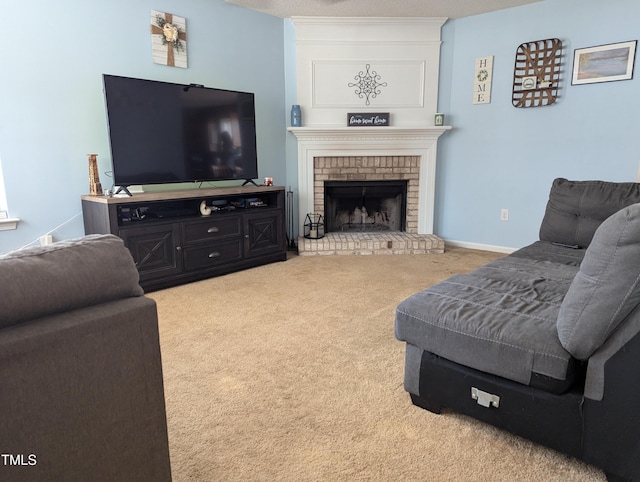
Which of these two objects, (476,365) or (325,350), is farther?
(325,350)

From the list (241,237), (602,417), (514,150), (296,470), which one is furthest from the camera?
(514,150)

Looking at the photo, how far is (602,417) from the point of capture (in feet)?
4.14

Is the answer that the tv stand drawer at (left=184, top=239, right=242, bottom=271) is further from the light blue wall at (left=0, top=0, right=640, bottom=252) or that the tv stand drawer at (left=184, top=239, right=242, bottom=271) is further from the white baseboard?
the white baseboard

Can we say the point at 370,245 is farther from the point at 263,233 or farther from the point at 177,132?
the point at 177,132

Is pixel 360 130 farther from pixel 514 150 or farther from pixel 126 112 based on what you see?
pixel 126 112

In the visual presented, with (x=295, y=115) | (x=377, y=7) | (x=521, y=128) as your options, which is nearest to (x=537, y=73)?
(x=521, y=128)

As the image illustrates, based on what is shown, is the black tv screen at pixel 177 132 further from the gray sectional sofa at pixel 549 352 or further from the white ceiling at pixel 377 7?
the gray sectional sofa at pixel 549 352

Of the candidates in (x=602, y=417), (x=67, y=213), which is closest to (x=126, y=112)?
(x=67, y=213)

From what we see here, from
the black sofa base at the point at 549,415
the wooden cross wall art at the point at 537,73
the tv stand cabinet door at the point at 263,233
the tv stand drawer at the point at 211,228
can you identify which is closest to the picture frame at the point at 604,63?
the wooden cross wall art at the point at 537,73

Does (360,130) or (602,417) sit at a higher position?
(360,130)

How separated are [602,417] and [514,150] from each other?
3.46 m

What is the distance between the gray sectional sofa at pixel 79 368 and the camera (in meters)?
0.82

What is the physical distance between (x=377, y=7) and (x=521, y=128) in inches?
70.5

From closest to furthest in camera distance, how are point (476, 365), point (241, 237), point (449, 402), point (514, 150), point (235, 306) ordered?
point (476, 365) < point (449, 402) < point (235, 306) < point (241, 237) < point (514, 150)
